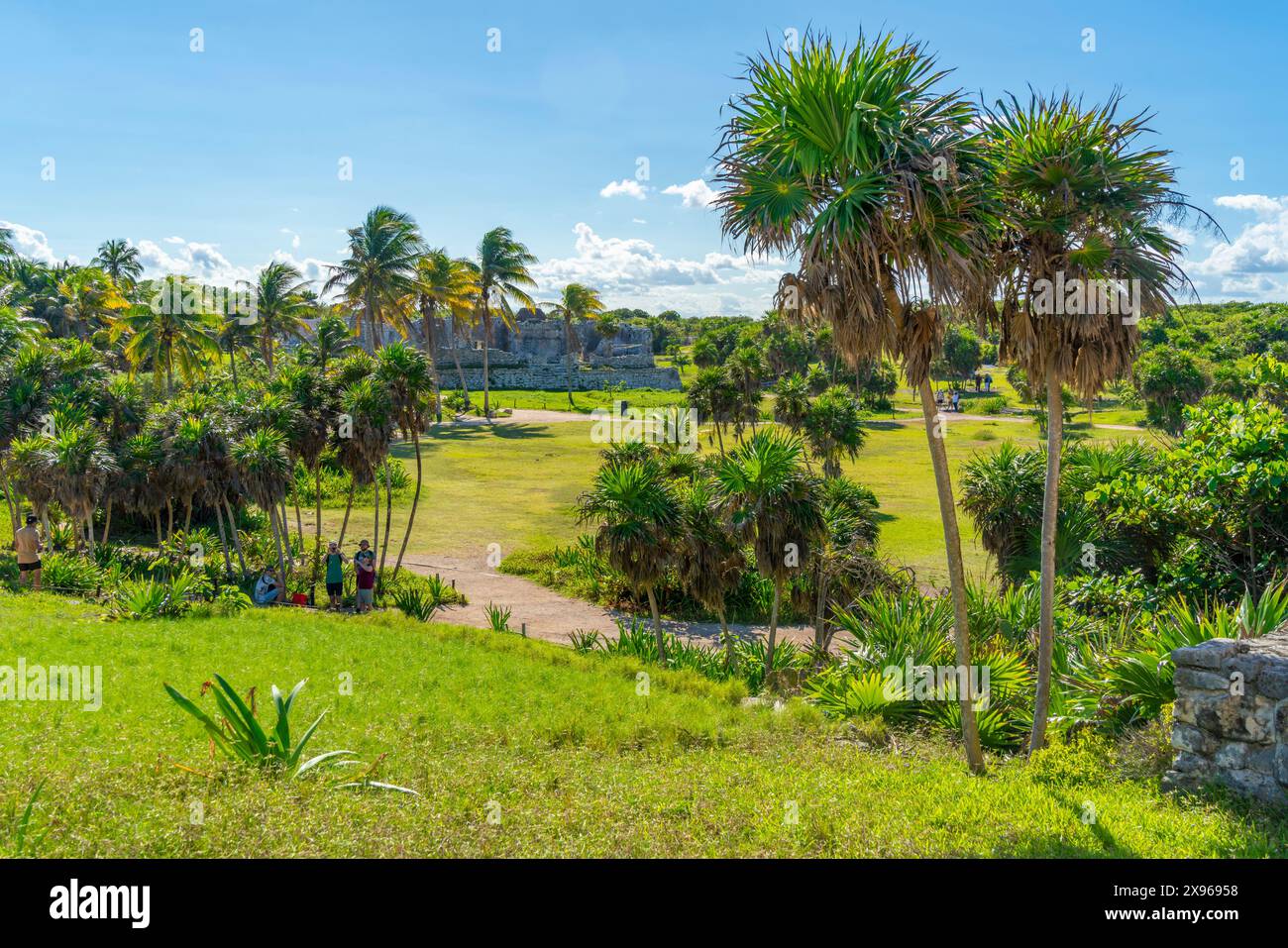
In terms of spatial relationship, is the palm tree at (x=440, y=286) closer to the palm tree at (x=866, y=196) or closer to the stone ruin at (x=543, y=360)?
the stone ruin at (x=543, y=360)

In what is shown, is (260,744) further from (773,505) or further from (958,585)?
(773,505)

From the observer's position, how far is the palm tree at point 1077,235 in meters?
8.82

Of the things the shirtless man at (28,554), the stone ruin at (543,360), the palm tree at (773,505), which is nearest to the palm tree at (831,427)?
the palm tree at (773,505)

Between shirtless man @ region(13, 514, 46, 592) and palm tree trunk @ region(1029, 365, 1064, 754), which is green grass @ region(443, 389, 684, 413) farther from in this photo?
palm tree trunk @ region(1029, 365, 1064, 754)

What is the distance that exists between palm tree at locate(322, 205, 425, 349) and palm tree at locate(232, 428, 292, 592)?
32792mm

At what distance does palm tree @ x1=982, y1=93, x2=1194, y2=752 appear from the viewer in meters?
8.82

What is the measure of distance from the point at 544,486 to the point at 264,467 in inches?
754

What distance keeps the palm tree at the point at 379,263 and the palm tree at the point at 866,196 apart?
46.9 m

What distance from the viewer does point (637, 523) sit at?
1667 centimetres

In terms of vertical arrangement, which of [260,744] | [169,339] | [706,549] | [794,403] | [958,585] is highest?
[169,339]

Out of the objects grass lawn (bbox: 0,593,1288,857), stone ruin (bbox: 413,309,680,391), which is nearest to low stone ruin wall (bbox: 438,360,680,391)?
stone ruin (bbox: 413,309,680,391)

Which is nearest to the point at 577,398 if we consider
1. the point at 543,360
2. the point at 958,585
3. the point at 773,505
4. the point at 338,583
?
the point at 543,360

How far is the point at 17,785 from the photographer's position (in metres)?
6.94
